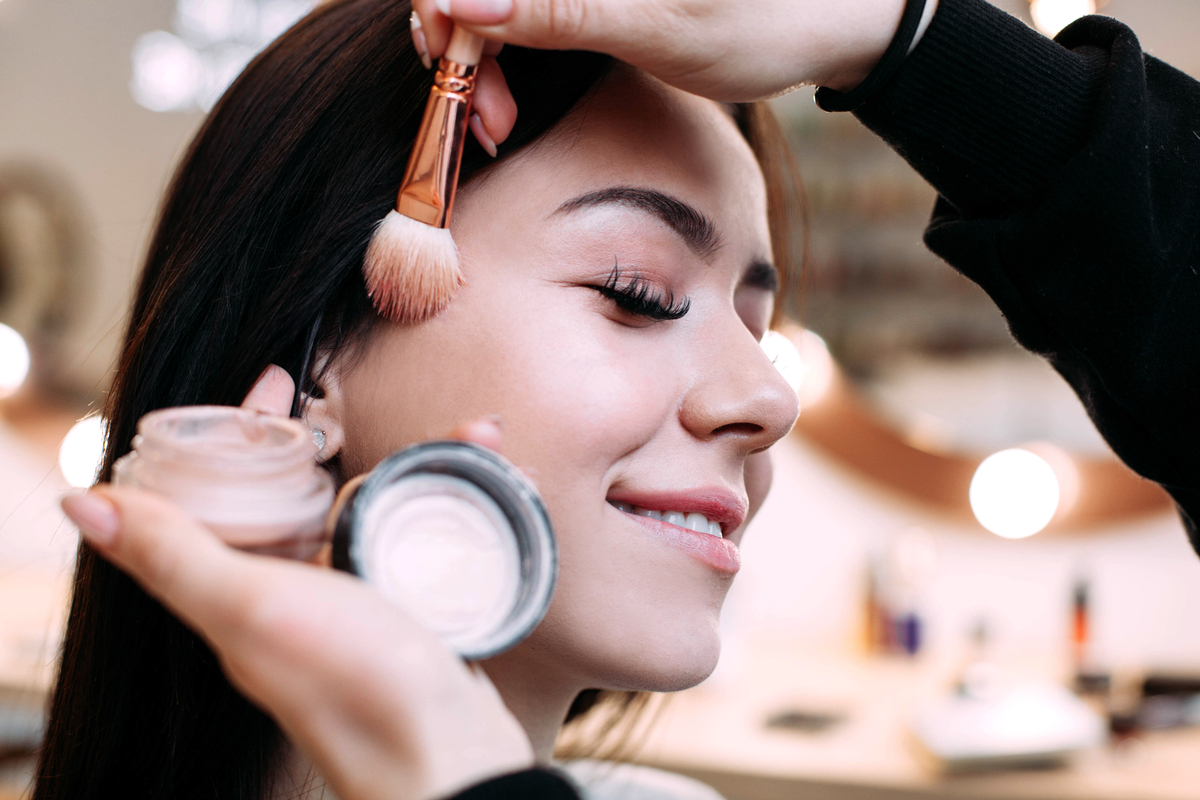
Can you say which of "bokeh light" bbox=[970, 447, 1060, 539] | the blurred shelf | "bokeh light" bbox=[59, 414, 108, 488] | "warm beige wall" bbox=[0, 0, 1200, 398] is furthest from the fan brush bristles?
"warm beige wall" bbox=[0, 0, 1200, 398]

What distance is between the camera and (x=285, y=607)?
1.36 feet

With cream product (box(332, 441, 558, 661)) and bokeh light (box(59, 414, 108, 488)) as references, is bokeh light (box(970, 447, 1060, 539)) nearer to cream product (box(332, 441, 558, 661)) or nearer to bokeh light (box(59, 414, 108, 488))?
cream product (box(332, 441, 558, 661))

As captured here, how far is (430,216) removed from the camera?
638 mm

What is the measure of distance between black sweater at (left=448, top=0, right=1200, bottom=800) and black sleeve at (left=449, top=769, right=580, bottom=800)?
58cm

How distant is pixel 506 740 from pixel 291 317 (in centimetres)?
44

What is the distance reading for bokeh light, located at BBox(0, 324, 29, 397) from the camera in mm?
2529

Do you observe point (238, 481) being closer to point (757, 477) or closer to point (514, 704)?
point (514, 704)

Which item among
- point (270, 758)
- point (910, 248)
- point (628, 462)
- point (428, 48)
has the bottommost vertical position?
point (270, 758)

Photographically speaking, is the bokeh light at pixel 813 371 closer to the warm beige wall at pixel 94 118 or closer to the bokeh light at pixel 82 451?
the bokeh light at pixel 82 451

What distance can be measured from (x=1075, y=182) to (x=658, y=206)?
1.13 feet

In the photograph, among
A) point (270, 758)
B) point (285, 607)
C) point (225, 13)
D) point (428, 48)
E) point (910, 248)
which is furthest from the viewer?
point (225, 13)

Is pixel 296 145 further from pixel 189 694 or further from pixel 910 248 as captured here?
pixel 910 248

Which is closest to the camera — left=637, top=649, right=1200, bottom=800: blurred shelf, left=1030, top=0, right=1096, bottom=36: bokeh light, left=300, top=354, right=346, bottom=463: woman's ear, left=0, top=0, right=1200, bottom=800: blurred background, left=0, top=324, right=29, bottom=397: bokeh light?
left=300, top=354, right=346, bottom=463: woman's ear

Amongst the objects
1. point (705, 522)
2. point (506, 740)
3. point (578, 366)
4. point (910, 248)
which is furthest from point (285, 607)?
point (910, 248)
